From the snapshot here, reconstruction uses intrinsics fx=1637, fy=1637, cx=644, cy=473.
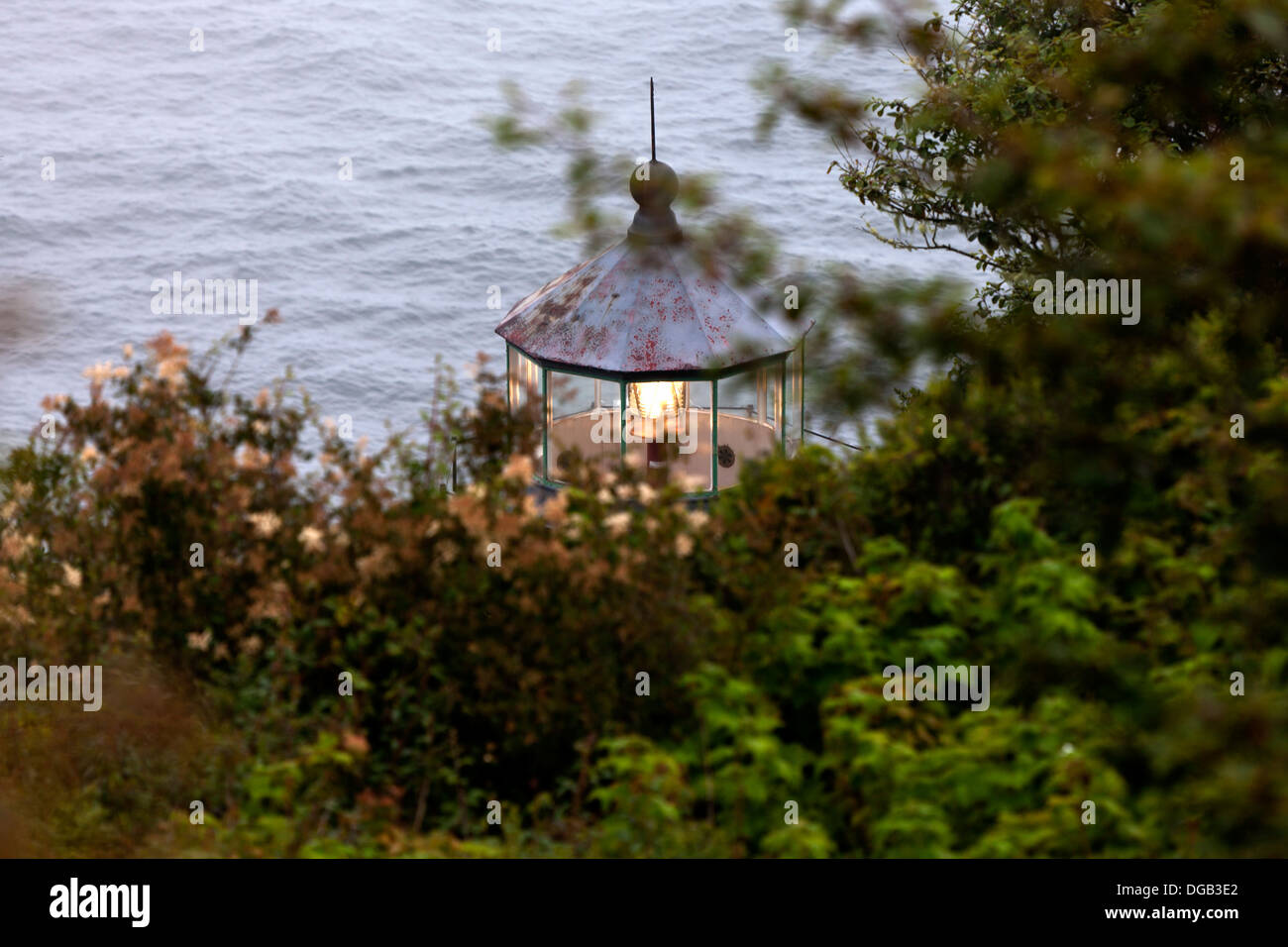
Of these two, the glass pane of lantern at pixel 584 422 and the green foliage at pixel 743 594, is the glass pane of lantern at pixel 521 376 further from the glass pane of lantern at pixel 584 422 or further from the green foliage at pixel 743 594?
the green foliage at pixel 743 594

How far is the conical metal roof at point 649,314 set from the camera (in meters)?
11.4

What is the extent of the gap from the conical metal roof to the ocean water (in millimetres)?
25864

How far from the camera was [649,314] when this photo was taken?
456 inches

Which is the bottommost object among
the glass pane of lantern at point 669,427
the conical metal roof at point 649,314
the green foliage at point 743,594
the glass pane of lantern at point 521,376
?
the green foliage at point 743,594

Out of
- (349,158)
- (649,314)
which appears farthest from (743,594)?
(349,158)

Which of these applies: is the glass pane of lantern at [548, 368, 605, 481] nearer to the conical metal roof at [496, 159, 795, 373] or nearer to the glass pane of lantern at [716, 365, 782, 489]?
the conical metal roof at [496, 159, 795, 373]

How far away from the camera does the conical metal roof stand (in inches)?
449

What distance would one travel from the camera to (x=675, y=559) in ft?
21.4

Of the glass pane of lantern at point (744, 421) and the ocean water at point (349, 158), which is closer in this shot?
the glass pane of lantern at point (744, 421)

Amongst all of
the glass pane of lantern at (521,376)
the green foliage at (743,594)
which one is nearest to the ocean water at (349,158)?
the glass pane of lantern at (521,376)

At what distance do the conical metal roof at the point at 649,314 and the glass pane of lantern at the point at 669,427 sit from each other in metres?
0.34

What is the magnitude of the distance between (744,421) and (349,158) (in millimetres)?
41567

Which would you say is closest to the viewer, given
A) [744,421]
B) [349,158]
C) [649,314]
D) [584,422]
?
[649,314]

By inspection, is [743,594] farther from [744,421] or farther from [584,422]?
[584,422]
